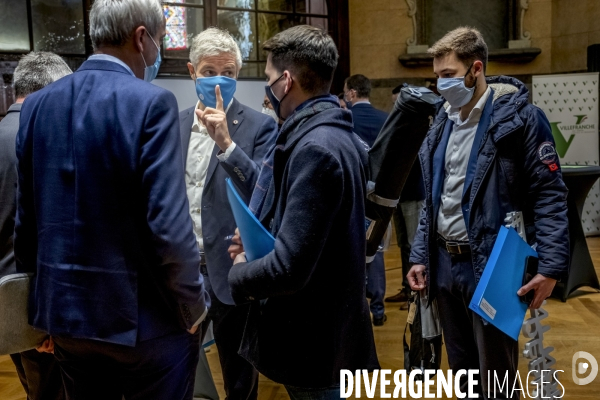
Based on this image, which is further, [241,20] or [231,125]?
[241,20]

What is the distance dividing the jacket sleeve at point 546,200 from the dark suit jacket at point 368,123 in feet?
8.46

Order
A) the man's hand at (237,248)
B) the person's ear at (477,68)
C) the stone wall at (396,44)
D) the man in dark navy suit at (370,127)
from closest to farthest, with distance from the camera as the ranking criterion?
the man's hand at (237,248) < the person's ear at (477,68) < the man in dark navy suit at (370,127) < the stone wall at (396,44)

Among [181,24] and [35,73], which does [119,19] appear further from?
[181,24]

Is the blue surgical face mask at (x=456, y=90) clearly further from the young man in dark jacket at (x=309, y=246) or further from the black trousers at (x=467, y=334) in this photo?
the young man in dark jacket at (x=309, y=246)

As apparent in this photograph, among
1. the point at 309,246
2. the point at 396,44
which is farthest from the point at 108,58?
the point at 396,44

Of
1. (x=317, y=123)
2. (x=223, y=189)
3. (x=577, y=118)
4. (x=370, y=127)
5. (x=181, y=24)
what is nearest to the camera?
(x=317, y=123)

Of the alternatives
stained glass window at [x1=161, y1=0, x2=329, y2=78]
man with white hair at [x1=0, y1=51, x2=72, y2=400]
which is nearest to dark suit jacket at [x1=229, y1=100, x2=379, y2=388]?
man with white hair at [x1=0, y1=51, x2=72, y2=400]

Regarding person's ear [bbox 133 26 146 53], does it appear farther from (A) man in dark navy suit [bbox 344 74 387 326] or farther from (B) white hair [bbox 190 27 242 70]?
(A) man in dark navy suit [bbox 344 74 387 326]

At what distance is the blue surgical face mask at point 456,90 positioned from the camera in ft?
7.72

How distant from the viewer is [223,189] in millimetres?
2344

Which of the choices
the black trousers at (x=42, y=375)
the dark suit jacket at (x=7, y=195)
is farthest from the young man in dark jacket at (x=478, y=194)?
the dark suit jacket at (x=7, y=195)

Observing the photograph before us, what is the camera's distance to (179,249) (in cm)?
148

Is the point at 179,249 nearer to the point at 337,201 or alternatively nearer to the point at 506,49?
the point at 337,201

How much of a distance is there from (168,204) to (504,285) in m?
1.20
